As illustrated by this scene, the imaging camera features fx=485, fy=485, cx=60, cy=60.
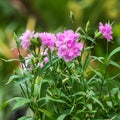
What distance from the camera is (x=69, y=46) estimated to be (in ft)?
3.62

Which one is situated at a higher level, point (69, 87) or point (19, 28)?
point (19, 28)

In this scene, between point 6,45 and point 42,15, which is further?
point 42,15

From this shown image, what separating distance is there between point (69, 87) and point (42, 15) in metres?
3.76

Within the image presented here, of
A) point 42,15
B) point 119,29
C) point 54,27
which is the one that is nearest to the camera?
point 119,29

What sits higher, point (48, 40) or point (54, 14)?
point (54, 14)

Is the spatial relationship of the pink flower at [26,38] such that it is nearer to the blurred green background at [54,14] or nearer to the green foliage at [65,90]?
the green foliage at [65,90]

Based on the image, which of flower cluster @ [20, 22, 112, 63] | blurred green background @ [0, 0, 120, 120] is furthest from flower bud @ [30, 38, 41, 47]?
blurred green background @ [0, 0, 120, 120]

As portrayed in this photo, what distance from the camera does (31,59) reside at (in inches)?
46.6

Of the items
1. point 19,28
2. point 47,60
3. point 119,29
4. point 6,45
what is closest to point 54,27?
point 19,28

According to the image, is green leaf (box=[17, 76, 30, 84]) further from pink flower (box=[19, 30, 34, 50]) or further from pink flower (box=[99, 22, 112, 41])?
pink flower (box=[99, 22, 112, 41])

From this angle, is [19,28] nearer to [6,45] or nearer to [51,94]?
[6,45]

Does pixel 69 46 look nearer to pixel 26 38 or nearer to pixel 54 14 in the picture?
pixel 26 38

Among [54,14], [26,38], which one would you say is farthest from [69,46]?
Result: [54,14]

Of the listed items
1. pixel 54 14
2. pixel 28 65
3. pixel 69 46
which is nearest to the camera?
pixel 69 46
